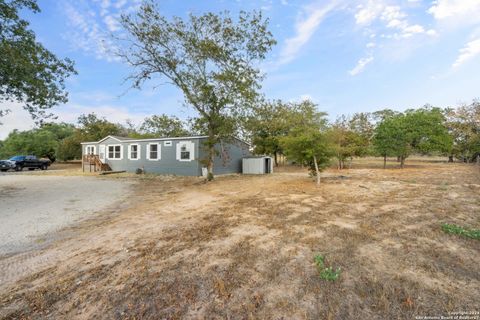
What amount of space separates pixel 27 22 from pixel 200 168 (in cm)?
1035

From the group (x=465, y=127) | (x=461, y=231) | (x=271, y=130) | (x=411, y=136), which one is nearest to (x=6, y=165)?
(x=271, y=130)

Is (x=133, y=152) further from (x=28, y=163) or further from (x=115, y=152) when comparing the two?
(x=28, y=163)

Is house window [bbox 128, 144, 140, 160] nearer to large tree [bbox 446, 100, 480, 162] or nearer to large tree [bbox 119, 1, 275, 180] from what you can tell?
large tree [bbox 119, 1, 275, 180]

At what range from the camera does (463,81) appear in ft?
34.6

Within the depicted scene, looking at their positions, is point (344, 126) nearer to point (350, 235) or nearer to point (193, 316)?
point (350, 235)

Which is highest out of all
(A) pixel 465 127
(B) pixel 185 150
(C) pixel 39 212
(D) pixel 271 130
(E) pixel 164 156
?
(A) pixel 465 127

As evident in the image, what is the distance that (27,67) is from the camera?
21.6 ft

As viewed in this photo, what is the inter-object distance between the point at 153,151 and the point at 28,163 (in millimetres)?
14435

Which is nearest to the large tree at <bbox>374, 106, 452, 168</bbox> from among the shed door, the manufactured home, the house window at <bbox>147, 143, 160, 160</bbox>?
the manufactured home

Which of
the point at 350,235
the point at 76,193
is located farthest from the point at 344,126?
the point at 76,193

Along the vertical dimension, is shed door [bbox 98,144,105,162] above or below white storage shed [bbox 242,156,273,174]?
above

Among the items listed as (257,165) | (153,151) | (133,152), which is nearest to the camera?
(153,151)

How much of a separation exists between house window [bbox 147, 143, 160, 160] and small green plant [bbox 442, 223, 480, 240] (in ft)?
52.8

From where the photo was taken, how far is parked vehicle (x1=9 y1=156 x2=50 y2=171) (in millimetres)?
20328
